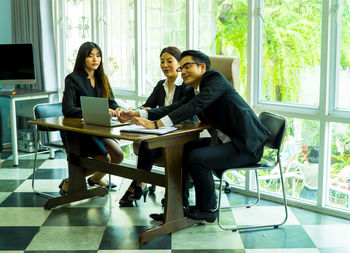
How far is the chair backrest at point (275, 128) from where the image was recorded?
3258 millimetres

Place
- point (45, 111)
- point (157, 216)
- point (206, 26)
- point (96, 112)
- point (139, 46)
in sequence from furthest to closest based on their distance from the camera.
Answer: point (139, 46) < point (206, 26) < point (45, 111) < point (157, 216) < point (96, 112)

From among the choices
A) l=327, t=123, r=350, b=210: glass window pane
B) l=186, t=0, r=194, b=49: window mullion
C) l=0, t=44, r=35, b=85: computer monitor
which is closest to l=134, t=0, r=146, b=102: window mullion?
l=186, t=0, r=194, b=49: window mullion

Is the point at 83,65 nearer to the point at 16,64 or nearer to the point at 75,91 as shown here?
the point at 75,91

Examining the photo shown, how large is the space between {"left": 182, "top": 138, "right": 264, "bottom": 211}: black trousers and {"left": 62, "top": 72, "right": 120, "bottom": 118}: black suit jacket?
3.38ft

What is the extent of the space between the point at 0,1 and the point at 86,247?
387 cm

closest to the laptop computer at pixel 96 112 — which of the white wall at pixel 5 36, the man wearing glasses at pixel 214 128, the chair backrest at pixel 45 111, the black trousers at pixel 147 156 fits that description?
the man wearing glasses at pixel 214 128

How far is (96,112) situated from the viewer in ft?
10.9

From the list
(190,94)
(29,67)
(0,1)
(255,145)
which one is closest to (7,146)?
(29,67)

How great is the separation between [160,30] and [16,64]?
1.71 meters

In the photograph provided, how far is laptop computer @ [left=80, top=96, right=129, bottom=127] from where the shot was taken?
10.6 feet

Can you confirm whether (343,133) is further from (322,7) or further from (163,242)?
(163,242)

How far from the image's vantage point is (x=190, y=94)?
3.56 metres

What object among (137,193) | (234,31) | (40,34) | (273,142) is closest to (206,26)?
(234,31)

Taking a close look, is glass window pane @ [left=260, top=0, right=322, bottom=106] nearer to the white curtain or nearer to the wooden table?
the wooden table
